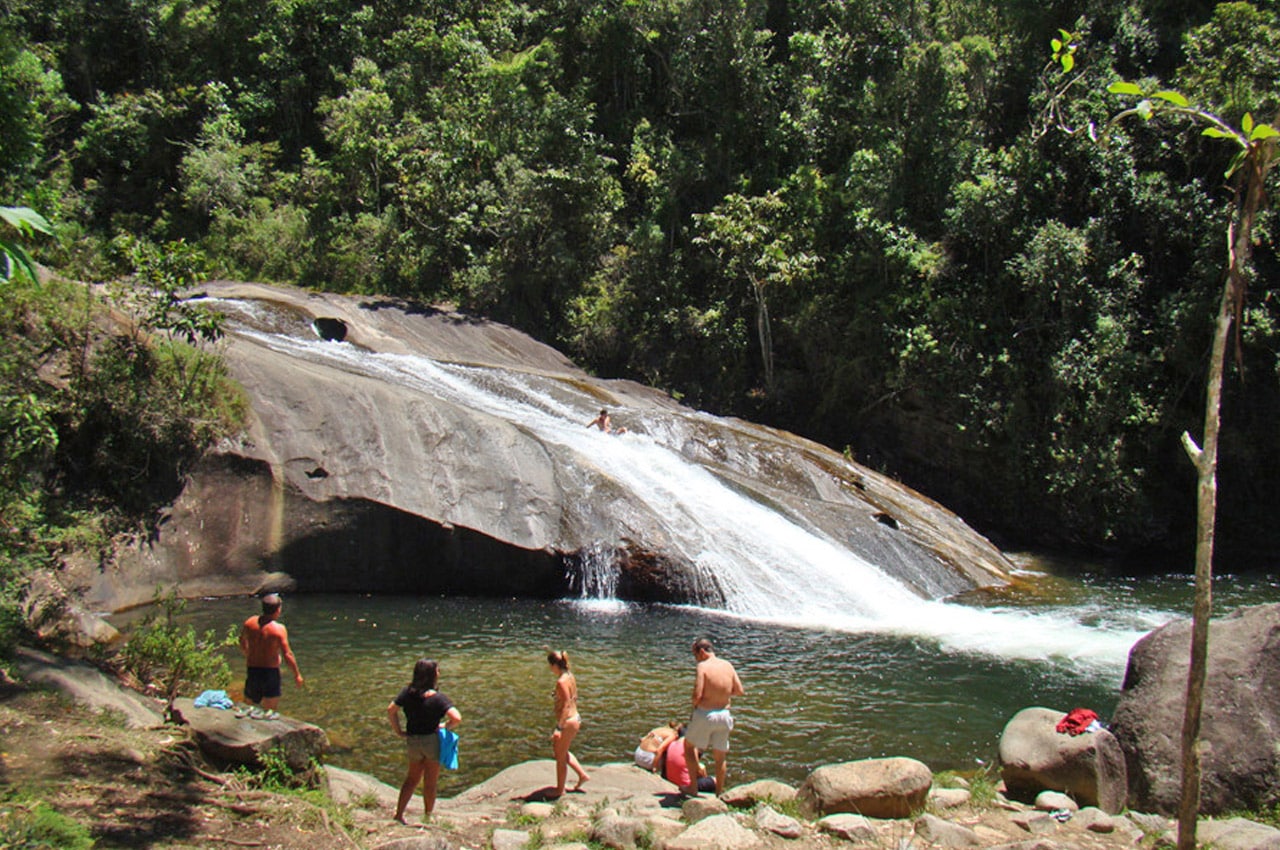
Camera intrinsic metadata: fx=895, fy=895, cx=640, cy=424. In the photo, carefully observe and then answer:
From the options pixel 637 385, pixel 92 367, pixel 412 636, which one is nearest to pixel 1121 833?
pixel 412 636

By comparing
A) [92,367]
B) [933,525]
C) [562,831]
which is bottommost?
[562,831]

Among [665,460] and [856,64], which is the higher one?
[856,64]

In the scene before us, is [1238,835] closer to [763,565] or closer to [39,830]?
[39,830]

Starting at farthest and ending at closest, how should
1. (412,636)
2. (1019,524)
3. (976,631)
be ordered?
(1019,524) → (976,631) → (412,636)

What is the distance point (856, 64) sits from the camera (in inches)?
1282

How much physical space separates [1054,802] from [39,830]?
8.10 m

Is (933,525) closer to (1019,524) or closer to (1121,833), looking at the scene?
(1019,524)

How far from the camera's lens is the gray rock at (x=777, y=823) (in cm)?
725

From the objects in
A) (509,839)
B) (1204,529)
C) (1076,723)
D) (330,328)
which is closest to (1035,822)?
(1076,723)

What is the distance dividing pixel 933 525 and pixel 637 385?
10.1 metres

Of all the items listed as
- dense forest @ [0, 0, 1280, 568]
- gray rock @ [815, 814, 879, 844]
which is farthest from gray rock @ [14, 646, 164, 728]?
dense forest @ [0, 0, 1280, 568]

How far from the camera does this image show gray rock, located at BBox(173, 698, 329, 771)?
7402 millimetres

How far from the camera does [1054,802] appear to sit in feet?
27.2

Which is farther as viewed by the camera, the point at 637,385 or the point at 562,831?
the point at 637,385
